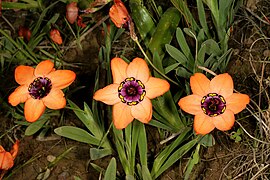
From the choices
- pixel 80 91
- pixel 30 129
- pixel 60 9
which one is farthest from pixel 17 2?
pixel 30 129

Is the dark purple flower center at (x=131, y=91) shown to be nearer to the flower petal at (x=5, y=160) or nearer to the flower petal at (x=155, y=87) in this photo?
the flower petal at (x=155, y=87)

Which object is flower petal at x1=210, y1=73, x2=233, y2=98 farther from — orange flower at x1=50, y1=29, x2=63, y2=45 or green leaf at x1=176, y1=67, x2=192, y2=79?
orange flower at x1=50, y1=29, x2=63, y2=45

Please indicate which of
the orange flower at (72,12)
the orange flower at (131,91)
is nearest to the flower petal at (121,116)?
the orange flower at (131,91)

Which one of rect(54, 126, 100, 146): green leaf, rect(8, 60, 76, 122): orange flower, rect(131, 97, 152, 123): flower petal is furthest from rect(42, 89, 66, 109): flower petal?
rect(131, 97, 152, 123): flower petal

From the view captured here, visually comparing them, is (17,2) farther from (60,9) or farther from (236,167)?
(236,167)

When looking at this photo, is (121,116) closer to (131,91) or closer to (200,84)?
(131,91)

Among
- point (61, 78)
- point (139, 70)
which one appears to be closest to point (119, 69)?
point (139, 70)
